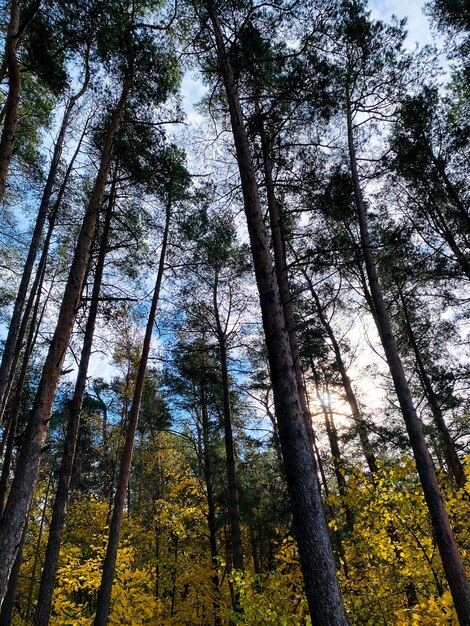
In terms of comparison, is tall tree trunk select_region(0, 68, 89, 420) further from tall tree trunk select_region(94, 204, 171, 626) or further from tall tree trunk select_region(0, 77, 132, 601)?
tall tree trunk select_region(94, 204, 171, 626)

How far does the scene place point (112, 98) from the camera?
6.91 m

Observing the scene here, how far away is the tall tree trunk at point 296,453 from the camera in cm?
246

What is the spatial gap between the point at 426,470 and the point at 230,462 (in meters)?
4.78

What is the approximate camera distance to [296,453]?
2.93 meters

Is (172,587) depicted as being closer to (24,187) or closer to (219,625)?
(219,625)

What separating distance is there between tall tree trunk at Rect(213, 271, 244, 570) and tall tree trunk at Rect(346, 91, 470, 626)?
14.6ft

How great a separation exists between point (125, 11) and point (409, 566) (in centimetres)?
977

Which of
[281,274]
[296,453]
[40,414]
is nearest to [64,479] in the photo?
[40,414]

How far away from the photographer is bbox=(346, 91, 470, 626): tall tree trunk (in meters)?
4.55

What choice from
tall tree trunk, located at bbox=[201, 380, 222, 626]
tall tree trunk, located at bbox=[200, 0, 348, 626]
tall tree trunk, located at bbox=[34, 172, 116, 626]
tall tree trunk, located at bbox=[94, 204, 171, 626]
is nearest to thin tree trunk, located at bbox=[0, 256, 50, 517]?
tall tree trunk, located at bbox=[34, 172, 116, 626]

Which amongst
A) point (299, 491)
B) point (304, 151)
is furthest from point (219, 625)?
point (304, 151)

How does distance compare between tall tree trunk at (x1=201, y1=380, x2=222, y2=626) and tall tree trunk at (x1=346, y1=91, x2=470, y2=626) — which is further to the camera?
tall tree trunk at (x1=201, y1=380, x2=222, y2=626)

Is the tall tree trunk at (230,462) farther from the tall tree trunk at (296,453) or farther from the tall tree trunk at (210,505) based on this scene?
the tall tree trunk at (296,453)

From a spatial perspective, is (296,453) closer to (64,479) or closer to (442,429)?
(64,479)
